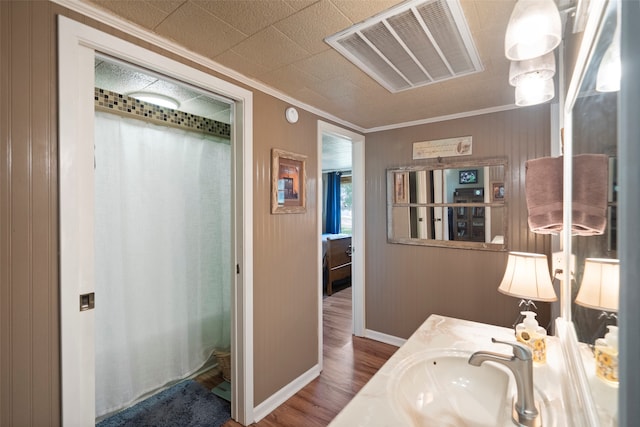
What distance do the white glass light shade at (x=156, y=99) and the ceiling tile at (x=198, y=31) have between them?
0.73m

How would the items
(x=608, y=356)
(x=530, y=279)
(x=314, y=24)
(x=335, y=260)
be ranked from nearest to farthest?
(x=608, y=356)
(x=314, y=24)
(x=530, y=279)
(x=335, y=260)

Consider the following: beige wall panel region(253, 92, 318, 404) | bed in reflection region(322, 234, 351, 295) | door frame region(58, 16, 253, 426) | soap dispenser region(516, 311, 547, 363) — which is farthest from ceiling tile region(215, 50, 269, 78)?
bed in reflection region(322, 234, 351, 295)

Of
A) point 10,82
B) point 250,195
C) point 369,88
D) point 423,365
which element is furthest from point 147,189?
point 423,365

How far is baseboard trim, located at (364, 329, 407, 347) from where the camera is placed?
297 cm

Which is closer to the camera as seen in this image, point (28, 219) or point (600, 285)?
point (600, 285)

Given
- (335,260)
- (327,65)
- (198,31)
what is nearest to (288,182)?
(327,65)

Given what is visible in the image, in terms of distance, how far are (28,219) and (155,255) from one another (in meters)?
1.25

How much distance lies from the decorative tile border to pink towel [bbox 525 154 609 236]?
7.95 ft

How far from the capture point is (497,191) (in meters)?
2.43

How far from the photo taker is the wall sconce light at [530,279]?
1384mm

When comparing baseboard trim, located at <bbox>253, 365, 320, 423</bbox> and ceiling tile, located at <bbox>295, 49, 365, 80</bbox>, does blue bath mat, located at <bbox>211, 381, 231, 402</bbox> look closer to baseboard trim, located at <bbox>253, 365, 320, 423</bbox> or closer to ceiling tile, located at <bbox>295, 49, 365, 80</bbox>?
baseboard trim, located at <bbox>253, 365, 320, 423</bbox>

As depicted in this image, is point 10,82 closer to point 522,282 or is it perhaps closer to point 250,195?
point 250,195

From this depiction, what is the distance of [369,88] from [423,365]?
170 cm

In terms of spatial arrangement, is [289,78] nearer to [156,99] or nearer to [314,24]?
[314,24]
